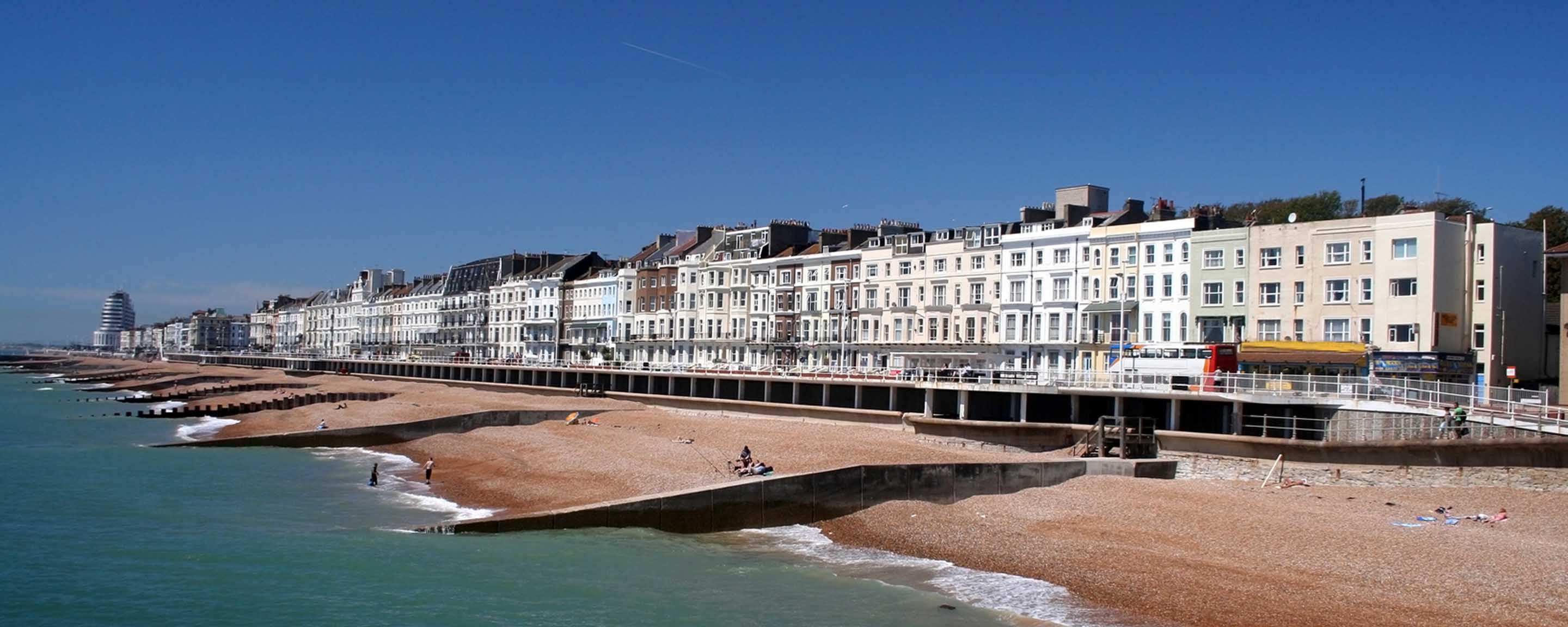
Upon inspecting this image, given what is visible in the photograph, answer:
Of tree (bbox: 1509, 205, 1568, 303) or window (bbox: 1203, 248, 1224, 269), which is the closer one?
window (bbox: 1203, 248, 1224, 269)

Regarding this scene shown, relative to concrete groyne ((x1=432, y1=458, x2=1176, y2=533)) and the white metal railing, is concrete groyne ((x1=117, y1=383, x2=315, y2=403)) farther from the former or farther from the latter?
concrete groyne ((x1=432, y1=458, x2=1176, y2=533))

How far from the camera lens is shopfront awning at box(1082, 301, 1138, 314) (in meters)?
54.9

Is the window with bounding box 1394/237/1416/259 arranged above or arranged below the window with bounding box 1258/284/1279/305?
above

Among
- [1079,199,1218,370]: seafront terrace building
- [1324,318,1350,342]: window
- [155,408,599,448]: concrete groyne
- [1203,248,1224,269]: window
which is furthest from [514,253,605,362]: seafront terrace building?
[1324,318,1350,342]: window

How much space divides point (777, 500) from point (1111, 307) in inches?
1188

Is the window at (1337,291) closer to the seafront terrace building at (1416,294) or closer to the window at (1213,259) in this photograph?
the seafront terrace building at (1416,294)

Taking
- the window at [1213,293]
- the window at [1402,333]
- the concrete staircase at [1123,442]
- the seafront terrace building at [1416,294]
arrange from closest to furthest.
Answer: the concrete staircase at [1123,442], the seafront terrace building at [1416,294], the window at [1402,333], the window at [1213,293]

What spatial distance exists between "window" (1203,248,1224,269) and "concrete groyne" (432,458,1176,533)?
23261mm

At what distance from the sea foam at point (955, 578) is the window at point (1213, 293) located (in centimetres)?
2890

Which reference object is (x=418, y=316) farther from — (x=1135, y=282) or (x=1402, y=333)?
(x=1402, y=333)

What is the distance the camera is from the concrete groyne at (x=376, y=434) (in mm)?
51031

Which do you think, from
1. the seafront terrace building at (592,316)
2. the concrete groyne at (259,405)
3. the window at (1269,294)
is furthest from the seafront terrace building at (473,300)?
the window at (1269,294)

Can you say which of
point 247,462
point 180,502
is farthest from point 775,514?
point 247,462

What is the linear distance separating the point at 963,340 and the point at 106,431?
45602 millimetres
